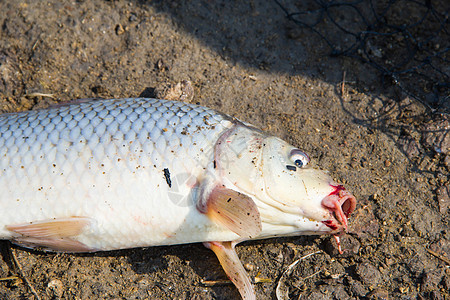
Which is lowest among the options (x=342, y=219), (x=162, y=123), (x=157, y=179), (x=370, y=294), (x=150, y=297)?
(x=150, y=297)

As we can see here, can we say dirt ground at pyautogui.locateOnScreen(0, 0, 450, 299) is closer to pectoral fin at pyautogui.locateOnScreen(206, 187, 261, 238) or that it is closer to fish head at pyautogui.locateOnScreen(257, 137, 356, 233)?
fish head at pyautogui.locateOnScreen(257, 137, 356, 233)

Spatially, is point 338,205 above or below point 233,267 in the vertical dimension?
above

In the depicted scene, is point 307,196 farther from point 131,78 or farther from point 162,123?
point 131,78

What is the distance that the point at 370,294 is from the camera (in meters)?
2.92

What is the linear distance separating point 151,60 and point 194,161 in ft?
5.53

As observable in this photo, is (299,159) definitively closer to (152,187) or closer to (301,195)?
(301,195)

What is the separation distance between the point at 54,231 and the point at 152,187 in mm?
736

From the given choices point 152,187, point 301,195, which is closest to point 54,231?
point 152,187

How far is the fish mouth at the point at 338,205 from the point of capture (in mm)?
2738

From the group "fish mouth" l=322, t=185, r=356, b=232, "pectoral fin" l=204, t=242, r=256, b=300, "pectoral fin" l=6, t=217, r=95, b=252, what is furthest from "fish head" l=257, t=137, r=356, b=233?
"pectoral fin" l=6, t=217, r=95, b=252

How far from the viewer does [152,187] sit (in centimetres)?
267

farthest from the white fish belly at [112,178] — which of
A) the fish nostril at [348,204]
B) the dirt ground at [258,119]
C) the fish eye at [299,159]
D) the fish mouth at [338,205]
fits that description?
the fish nostril at [348,204]

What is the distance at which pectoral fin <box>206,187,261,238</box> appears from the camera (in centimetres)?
260

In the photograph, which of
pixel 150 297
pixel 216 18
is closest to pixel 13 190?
pixel 150 297
